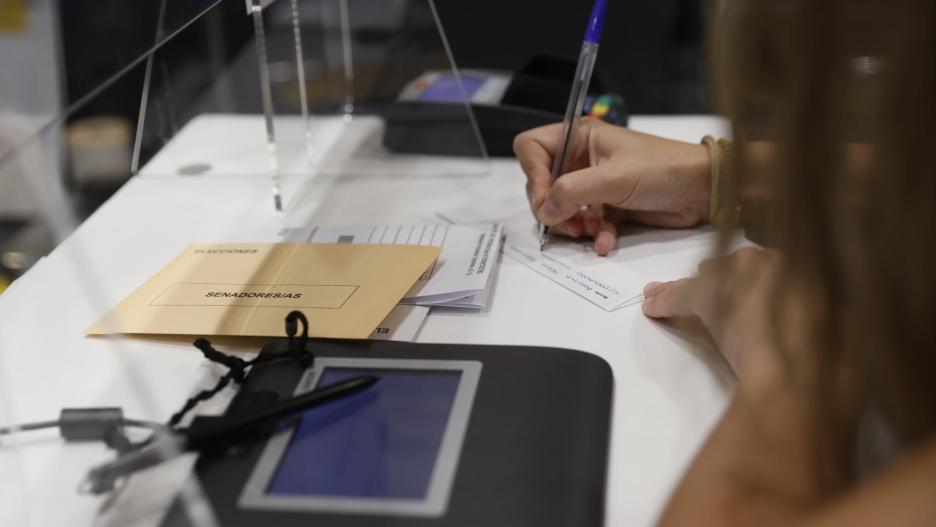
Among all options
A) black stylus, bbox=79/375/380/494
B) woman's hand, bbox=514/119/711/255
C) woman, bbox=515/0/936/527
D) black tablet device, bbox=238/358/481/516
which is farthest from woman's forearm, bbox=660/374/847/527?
woman's hand, bbox=514/119/711/255

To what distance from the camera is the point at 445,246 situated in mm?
839

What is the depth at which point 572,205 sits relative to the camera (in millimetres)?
838

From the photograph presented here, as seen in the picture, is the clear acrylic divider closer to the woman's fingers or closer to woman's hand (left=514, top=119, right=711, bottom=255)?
woman's hand (left=514, top=119, right=711, bottom=255)

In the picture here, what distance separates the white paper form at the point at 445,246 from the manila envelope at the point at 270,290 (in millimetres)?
17

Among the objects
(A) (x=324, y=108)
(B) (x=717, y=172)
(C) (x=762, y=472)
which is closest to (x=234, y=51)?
(A) (x=324, y=108)

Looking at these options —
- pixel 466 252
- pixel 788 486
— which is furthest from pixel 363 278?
pixel 788 486

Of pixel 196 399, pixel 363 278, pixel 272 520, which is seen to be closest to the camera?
pixel 272 520

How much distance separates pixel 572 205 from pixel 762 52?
434 millimetres

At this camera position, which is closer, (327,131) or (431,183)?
(431,183)

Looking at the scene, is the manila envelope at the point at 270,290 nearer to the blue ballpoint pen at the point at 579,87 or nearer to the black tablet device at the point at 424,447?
the black tablet device at the point at 424,447

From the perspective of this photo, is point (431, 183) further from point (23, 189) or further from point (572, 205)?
point (23, 189)

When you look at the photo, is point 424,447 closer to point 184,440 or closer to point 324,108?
point 184,440

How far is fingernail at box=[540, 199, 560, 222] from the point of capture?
842 mm

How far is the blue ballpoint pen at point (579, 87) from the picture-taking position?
2.81 feet
